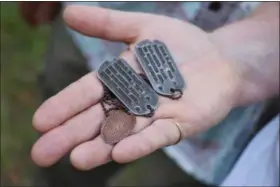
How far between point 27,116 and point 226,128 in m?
0.51

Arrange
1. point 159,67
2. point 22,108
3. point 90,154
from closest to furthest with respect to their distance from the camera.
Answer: point 90,154 → point 159,67 → point 22,108

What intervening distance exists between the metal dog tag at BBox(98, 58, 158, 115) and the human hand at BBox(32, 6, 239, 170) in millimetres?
13

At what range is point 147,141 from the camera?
2.76ft

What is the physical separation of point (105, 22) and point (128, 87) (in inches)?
4.8

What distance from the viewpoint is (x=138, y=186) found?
1.31m

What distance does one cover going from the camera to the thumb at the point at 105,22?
0.97m

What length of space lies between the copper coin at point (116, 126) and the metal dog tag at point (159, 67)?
0.07m

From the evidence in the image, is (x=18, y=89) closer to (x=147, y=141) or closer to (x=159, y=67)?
(x=159, y=67)

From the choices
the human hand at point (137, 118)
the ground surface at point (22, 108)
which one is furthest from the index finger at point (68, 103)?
the ground surface at point (22, 108)

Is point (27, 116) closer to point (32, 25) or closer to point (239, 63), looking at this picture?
point (32, 25)

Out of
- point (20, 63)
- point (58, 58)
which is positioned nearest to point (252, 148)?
point (58, 58)

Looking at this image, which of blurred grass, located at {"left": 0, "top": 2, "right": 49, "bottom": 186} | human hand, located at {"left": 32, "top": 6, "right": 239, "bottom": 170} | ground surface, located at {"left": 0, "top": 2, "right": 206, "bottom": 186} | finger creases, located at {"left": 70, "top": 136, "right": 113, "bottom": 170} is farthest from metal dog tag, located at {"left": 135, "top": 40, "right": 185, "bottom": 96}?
blurred grass, located at {"left": 0, "top": 2, "right": 49, "bottom": 186}

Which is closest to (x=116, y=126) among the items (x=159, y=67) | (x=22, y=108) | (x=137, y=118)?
(x=137, y=118)

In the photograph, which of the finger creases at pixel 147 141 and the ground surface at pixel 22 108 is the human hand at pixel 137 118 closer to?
the finger creases at pixel 147 141
